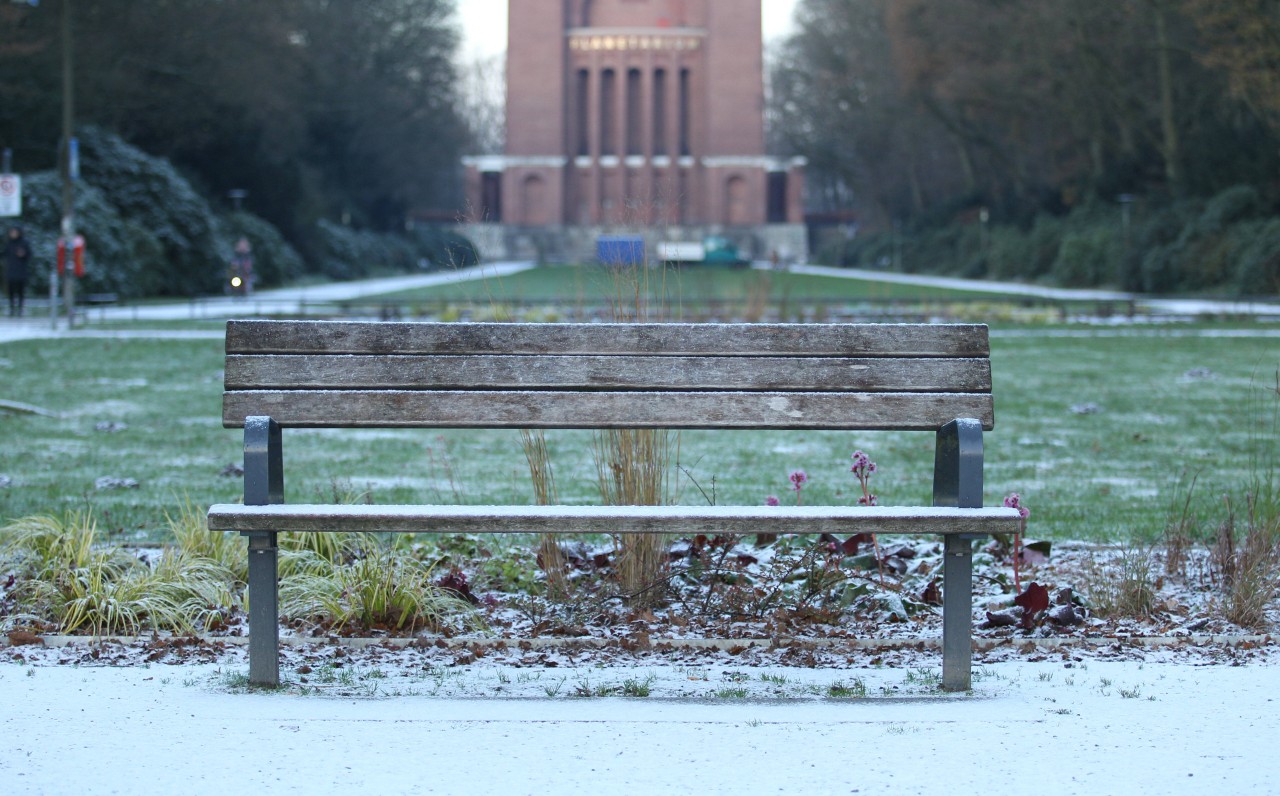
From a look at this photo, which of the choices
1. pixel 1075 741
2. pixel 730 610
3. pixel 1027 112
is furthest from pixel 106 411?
pixel 1027 112

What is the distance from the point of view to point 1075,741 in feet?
11.5

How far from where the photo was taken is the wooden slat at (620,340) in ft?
14.2

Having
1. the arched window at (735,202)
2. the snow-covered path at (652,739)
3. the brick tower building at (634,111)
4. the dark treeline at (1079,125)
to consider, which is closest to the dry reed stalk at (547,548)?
the snow-covered path at (652,739)

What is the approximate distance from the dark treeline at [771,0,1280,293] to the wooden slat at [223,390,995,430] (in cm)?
2489

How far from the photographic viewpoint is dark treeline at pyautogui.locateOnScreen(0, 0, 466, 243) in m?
31.0

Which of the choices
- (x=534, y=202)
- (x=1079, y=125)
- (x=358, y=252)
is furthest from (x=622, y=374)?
(x=534, y=202)

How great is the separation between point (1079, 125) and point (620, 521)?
3746cm

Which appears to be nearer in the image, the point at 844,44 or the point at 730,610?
the point at 730,610

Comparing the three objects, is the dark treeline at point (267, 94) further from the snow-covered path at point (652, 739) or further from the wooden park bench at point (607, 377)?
the snow-covered path at point (652, 739)

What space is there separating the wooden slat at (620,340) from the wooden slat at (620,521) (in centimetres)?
54

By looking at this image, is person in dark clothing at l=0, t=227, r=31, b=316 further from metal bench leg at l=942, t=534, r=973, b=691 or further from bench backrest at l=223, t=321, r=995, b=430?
metal bench leg at l=942, t=534, r=973, b=691

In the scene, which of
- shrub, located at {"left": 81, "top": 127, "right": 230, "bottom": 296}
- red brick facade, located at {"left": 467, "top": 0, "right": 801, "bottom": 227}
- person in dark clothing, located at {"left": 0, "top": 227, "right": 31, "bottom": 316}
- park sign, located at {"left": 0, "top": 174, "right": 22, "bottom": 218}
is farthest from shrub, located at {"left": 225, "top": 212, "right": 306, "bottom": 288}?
red brick facade, located at {"left": 467, "top": 0, "right": 801, "bottom": 227}

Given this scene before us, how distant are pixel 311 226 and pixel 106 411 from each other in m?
36.8

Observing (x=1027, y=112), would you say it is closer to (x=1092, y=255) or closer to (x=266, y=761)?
(x=1092, y=255)
